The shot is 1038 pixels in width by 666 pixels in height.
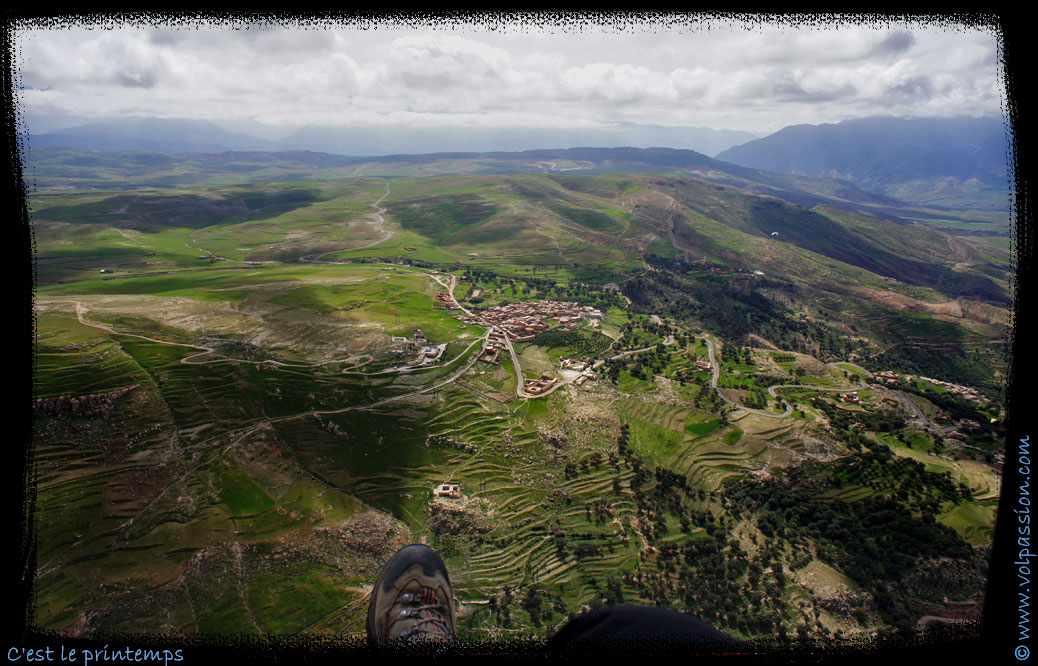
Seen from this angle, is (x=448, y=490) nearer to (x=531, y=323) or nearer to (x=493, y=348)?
(x=493, y=348)

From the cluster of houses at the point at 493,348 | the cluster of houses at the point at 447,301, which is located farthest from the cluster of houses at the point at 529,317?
the cluster of houses at the point at 447,301

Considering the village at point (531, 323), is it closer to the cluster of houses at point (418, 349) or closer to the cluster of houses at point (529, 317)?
the cluster of houses at point (529, 317)

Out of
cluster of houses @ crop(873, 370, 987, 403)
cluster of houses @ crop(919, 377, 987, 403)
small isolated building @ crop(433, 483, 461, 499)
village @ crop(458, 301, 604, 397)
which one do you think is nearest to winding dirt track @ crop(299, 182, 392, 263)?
village @ crop(458, 301, 604, 397)

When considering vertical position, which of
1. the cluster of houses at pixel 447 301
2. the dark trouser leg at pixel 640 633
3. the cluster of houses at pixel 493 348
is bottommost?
the cluster of houses at pixel 493 348

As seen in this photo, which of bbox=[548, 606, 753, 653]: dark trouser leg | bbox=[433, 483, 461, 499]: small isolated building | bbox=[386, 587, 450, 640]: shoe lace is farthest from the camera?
bbox=[433, 483, 461, 499]: small isolated building

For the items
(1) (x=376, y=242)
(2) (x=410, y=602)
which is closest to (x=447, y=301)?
(1) (x=376, y=242)

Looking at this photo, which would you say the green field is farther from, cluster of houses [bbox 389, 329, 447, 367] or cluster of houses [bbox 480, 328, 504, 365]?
cluster of houses [bbox 480, 328, 504, 365]

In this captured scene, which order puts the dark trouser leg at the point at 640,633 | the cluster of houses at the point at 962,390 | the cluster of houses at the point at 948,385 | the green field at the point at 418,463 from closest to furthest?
the dark trouser leg at the point at 640,633, the green field at the point at 418,463, the cluster of houses at the point at 962,390, the cluster of houses at the point at 948,385
